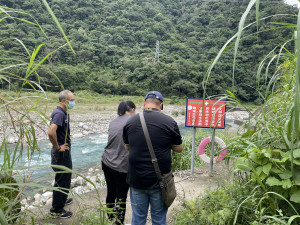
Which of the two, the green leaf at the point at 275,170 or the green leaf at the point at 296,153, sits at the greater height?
the green leaf at the point at 296,153

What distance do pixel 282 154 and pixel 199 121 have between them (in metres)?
2.20

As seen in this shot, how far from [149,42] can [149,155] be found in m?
53.2

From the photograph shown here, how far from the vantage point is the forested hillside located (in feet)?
99.9

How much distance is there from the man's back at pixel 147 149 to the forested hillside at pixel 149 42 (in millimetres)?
18022

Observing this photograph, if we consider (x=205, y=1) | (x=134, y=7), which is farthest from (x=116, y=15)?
(x=205, y=1)

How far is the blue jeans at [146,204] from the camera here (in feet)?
5.16

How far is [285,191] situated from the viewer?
1.09 m

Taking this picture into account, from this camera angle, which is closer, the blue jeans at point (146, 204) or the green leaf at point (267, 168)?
the green leaf at point (267, 168)

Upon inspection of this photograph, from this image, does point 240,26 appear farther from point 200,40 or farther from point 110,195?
point 200,40

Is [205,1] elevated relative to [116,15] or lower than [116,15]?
elevated

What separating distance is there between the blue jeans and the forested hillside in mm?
18101

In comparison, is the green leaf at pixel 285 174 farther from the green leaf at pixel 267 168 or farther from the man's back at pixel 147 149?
the man's back at pixel 147 149

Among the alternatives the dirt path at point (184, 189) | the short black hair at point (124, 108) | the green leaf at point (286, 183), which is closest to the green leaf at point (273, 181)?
the green leaf at point (286, 183)

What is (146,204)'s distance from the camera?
1630mm
